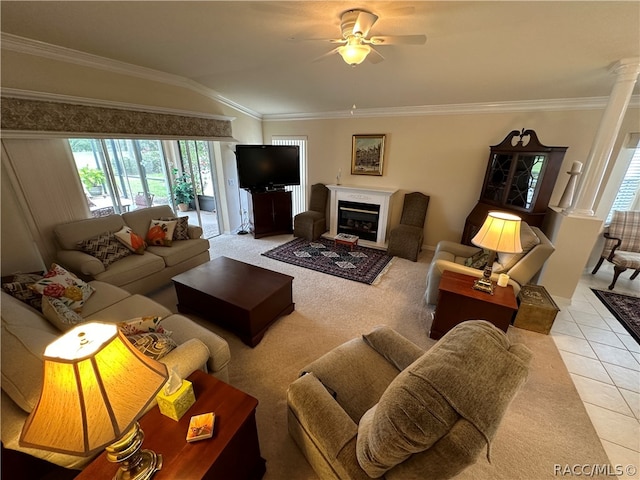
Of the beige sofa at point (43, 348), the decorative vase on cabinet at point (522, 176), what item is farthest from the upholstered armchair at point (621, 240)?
the beige sofa at point (43, 348)

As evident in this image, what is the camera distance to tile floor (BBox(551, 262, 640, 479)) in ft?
5.45

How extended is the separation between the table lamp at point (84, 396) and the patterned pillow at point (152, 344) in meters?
0.69

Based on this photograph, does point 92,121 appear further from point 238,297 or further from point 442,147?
point 442,147

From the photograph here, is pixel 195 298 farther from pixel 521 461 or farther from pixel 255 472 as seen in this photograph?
A: pixel 521 461

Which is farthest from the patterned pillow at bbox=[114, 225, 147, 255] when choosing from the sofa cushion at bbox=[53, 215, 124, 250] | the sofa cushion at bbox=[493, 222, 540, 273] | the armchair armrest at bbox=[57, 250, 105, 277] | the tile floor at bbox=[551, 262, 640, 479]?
the tile floor at bbox=[551, 262, 640, 479]

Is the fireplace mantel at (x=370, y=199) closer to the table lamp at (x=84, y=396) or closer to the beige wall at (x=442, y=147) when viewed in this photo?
the beige wall at (x=442, y=147)

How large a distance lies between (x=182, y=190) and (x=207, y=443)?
550cm

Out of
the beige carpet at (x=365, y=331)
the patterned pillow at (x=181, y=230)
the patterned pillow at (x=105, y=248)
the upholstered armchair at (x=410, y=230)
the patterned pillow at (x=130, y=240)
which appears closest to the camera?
the beige carpet at (x=365, y=331)

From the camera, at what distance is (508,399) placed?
0.77 m

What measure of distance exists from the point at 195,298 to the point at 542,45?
3.89 metres

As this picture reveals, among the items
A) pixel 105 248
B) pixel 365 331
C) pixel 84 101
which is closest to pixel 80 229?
pixel 105 248

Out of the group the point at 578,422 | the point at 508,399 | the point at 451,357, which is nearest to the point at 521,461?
the point at 578,422

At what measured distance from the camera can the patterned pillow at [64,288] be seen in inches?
77.5

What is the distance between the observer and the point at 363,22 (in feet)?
5.59
